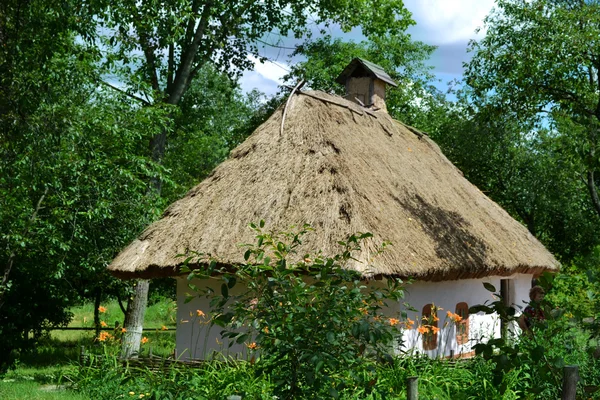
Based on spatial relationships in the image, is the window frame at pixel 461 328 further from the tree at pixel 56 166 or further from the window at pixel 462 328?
the tree at pixel 56 166

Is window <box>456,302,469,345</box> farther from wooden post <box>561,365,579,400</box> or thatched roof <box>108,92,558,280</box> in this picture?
wooden post <box>561,365,579,400</box>

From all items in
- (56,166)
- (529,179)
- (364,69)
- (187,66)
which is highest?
(364,69)

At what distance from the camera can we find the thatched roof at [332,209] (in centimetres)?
995

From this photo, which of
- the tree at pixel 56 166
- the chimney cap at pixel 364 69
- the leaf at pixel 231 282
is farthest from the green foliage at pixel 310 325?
the chimney cap at pixel 364 69

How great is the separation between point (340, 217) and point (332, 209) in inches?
7.8

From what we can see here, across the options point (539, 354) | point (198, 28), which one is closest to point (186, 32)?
point (198, 28)

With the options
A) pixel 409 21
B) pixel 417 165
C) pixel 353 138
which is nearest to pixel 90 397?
pixel 353 138

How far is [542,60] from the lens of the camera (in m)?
14.0

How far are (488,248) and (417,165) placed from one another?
290 centimetres

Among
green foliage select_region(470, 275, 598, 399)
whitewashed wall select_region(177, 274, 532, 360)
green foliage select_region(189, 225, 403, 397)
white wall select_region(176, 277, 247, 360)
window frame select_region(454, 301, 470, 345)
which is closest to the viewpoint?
green foliage select_region(470, 275, 598, 399)

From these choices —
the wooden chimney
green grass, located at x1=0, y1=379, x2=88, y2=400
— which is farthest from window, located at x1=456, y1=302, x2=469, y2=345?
green grass, located at x1=0, y1=379, x2=88, y2=400

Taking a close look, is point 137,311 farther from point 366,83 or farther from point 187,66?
point 366,83

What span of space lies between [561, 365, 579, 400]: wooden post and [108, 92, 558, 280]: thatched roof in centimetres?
462

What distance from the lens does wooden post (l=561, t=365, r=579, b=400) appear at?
4.19m
